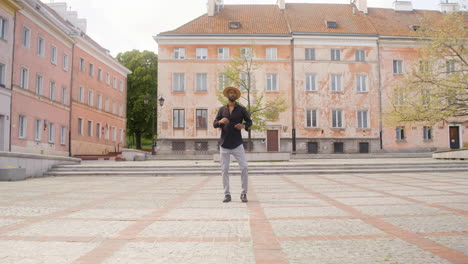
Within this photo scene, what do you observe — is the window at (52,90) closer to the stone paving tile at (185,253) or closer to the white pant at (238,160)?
the white pant at (238,160)

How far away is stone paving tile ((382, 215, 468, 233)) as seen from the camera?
4.34 m

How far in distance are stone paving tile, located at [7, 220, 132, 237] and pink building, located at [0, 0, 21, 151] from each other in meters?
20.7

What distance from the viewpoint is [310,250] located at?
3521mm

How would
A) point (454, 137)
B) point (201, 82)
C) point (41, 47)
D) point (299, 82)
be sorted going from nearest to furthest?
point (41, 47)
point (201, 82)
point (299, 82)
point (454, 137)

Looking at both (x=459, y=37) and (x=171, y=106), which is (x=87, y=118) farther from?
(x=459, y=37)

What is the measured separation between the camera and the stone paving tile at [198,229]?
422 centimetres

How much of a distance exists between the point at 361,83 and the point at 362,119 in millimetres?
3478

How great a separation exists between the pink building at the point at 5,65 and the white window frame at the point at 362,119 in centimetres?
2866

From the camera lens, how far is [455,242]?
374 cm

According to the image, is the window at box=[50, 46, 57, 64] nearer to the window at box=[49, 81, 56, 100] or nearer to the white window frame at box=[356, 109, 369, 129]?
the window at box=[49, 81, 56, 100]

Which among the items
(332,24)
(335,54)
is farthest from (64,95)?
(332,24)

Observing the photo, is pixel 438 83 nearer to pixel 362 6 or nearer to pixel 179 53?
pixel 362 6

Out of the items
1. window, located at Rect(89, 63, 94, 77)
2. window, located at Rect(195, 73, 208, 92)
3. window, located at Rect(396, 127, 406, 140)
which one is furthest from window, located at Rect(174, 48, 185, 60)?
window, located at Rect(396, 127, 406, 140)

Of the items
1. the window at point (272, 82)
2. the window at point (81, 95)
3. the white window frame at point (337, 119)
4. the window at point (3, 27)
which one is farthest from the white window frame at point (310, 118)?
the window at point (3, 27)
